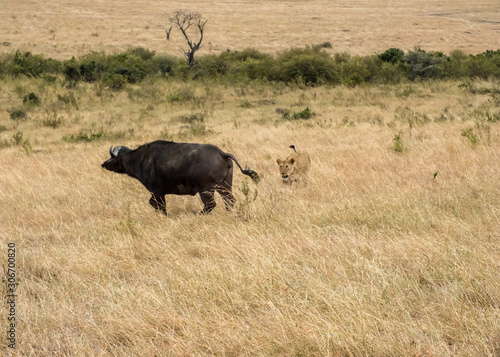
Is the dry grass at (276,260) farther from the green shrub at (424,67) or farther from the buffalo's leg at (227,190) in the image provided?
the green shrub at (424,67)

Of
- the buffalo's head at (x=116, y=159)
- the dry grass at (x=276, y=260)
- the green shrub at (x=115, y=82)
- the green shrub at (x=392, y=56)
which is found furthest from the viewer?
the green shrub at (x=392, y=56)

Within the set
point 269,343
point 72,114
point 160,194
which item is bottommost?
point 72,114

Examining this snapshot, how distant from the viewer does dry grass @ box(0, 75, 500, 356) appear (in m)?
3.30

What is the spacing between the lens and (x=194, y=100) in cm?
2144

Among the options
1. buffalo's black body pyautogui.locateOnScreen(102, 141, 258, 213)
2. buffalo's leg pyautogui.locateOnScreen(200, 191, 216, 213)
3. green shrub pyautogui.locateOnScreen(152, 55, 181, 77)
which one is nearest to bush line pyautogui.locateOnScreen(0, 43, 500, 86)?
green shrub pyautogui.locateOnScreen(152, 55, 181, 77)

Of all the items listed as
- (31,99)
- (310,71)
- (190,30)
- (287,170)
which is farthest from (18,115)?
(190,30)

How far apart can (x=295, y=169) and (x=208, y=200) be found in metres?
2.28

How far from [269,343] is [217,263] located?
5.26 ft

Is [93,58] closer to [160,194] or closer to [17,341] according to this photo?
[160,194]

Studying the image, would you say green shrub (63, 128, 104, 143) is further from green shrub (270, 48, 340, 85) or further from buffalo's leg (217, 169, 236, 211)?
green shrub (270, 48, 340, 85)

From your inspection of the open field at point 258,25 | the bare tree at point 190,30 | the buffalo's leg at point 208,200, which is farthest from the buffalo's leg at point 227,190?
the open field at point 258,25

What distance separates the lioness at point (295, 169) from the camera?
832cm

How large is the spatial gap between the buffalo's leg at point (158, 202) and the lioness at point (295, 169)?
6.99 feet

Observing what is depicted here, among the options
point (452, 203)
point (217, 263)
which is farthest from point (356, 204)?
point (217, 263)
